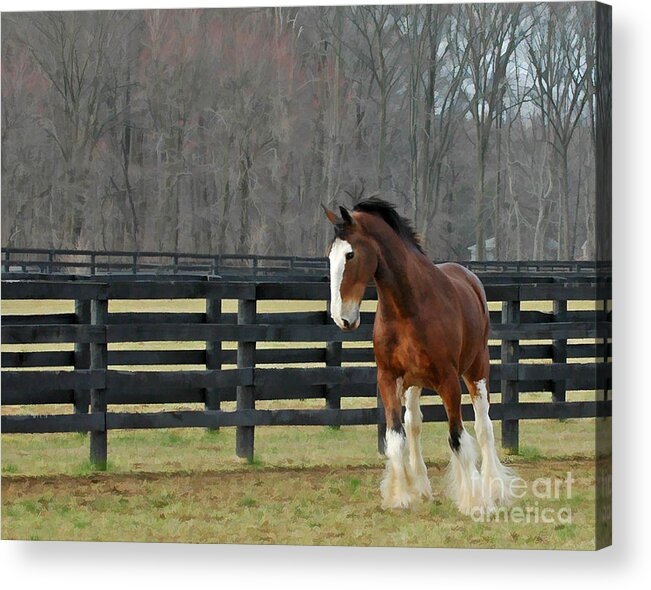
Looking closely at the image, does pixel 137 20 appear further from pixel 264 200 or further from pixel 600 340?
pixel 600 340

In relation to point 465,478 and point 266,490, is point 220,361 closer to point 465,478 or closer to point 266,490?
point 266,490

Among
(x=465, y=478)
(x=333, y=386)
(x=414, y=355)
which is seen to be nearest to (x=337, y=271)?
(x=414, y=355)

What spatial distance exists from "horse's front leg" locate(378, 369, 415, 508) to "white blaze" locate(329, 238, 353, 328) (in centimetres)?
61

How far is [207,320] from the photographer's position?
929 centimetres

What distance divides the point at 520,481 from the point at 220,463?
1636mm

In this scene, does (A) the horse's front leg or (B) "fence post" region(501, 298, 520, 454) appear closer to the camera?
(A) the horse's front leg

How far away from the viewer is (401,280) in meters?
7.88

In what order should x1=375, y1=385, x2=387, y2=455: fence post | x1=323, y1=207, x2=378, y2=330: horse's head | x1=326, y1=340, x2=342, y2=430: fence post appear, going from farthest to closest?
x1=326, y1=340, x2=342, y2=430: fence post < x1=375, y1=385, x2=387, y2=455: fence post < x1=323, y1=207, x2=378, y2=330: horse's head

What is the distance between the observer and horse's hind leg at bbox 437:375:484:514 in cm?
788

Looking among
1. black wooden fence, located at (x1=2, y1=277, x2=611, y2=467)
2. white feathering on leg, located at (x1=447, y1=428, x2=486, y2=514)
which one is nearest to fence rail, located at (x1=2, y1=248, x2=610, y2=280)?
black wooden fence, located at (x1=2, y1=277, x2=611, y2=467)

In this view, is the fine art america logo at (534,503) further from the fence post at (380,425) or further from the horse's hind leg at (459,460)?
the fence post at (380,425)

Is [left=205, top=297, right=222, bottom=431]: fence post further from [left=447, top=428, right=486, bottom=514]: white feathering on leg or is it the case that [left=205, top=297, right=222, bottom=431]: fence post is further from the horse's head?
[left=447, top=428, right=486, bottom=514]: white feathering on leg

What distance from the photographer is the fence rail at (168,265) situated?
323 inches

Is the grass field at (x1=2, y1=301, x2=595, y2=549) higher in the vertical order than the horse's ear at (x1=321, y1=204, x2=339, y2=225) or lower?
lower
